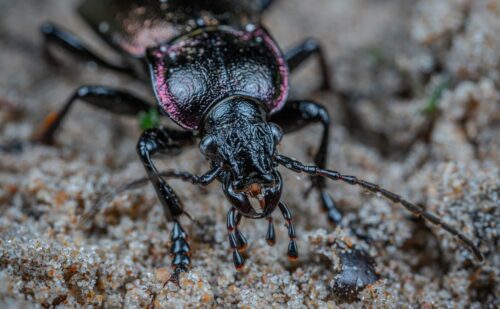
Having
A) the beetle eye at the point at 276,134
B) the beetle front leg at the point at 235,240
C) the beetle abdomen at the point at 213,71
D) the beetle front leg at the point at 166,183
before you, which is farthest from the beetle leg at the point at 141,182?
the beetle abdomen at the point at 213,71

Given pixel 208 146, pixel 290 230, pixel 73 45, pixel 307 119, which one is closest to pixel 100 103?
pixel 73 45

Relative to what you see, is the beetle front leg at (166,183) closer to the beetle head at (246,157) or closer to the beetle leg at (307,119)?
the beetle head at (246,157)

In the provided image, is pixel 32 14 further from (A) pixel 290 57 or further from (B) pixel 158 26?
(A) pixel 290 57

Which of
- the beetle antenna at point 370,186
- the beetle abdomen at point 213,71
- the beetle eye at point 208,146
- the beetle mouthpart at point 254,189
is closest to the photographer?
the beetle mouthpart at point 254,189

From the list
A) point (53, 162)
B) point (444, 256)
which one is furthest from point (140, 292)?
point (444, 256)

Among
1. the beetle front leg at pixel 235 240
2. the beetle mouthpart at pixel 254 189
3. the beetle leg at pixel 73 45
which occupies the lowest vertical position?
the beetle front leg at pixel 235 240

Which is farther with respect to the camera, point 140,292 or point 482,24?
point 482,24

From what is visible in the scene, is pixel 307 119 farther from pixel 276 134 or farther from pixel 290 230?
pixel 290 230
